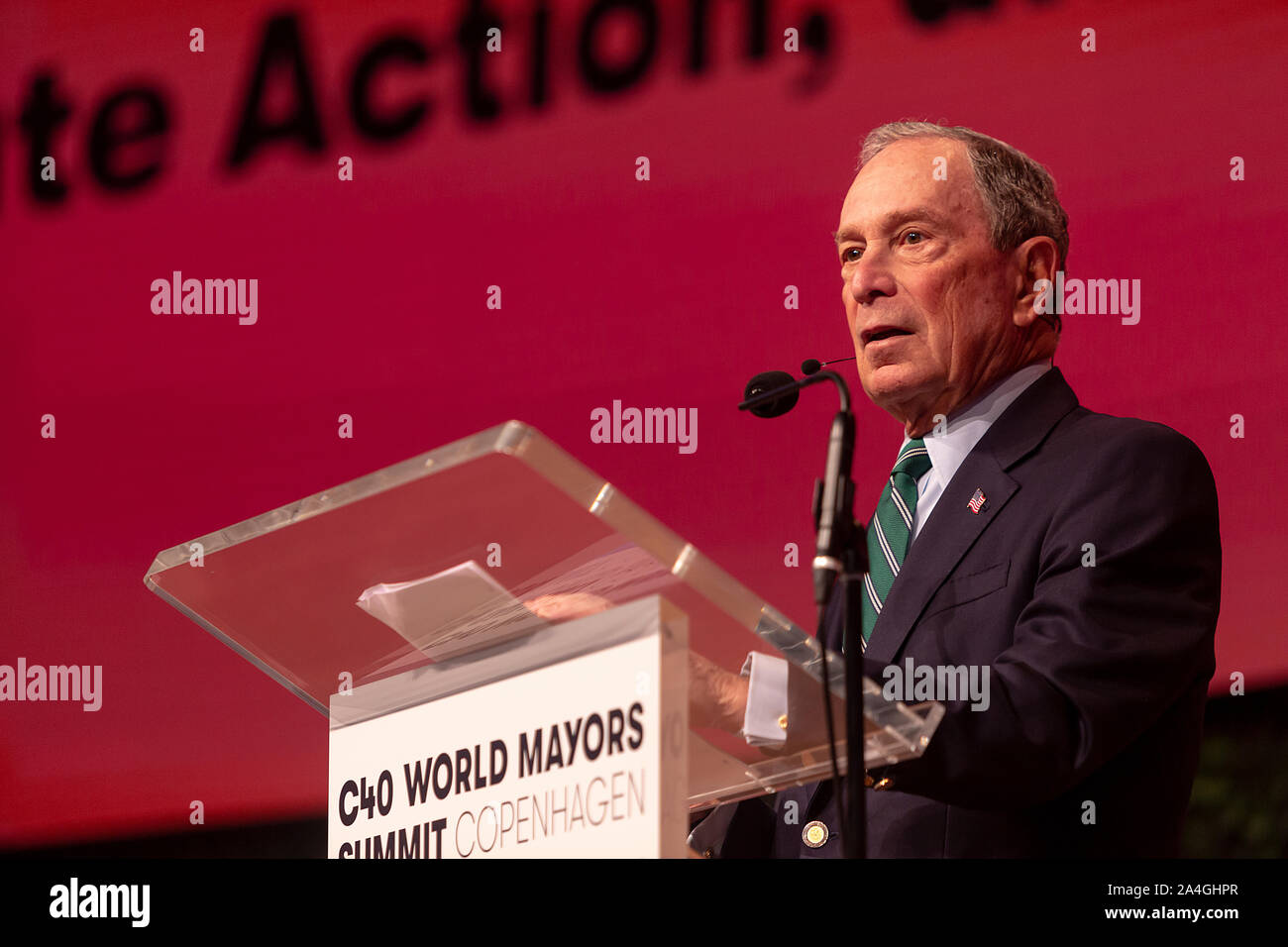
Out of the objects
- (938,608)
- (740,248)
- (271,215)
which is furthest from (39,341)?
(938,608)

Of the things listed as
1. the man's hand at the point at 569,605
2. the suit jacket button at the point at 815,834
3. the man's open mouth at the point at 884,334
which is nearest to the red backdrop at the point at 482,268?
the man's open mouth at the point at 884,334

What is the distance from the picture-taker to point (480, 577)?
160 cm

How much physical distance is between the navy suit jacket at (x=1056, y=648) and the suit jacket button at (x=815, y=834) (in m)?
0.01

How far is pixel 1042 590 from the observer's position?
2.08 metres

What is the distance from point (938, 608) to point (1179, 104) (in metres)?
1.75

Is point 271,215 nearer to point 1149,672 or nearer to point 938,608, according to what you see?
Result: point 938,608

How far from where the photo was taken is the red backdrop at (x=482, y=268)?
3443mm

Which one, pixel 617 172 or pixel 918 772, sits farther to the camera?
pixel 617 172

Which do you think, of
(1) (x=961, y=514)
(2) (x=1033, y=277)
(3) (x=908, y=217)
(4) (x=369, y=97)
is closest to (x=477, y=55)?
(4) (x=369, y=97)

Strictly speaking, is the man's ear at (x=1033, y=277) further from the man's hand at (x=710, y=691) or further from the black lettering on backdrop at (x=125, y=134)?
the black lettering on backdrop at (x=125, y=134)

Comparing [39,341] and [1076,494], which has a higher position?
[39,341]

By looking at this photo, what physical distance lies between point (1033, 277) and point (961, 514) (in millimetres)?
588

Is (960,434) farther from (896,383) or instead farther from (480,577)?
(480,577)
